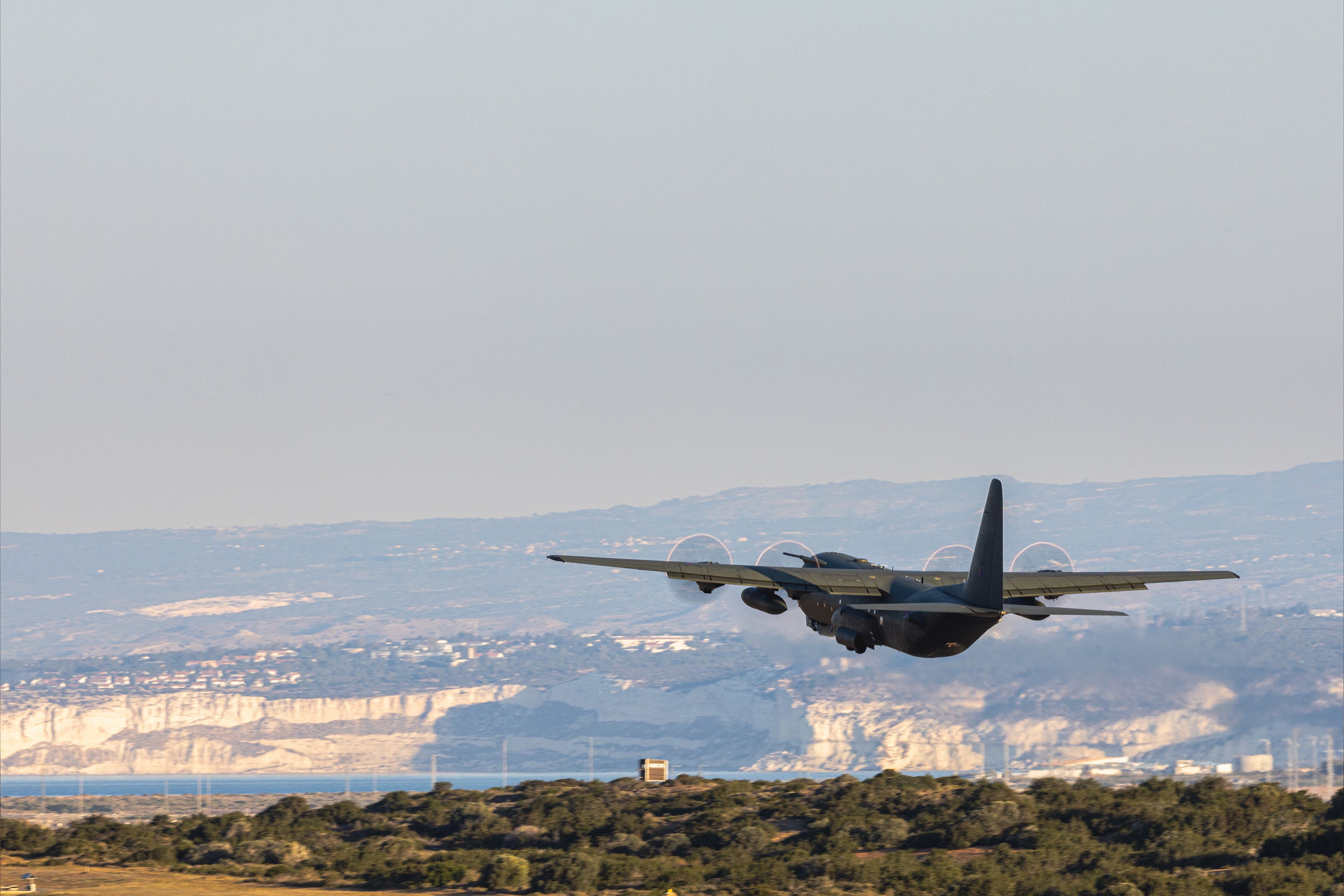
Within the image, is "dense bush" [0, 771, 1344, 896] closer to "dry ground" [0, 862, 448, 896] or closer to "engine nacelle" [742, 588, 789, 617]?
"dry ground" [0, 862, 448, 896]

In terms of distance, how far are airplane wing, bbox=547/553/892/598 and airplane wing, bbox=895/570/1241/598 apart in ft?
7.01

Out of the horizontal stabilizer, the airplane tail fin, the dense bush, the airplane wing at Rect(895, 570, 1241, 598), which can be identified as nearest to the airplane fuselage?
the horizontal stabilizer

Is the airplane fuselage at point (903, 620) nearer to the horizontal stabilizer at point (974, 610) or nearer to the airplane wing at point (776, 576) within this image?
the horizontal stabilizer at point (974, 610)

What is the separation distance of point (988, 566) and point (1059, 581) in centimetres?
990

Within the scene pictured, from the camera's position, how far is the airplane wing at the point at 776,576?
74.1 m

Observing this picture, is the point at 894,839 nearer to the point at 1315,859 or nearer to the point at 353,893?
the point at 1315,859

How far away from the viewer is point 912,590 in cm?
7375

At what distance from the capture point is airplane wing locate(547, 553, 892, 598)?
74062 millimetres

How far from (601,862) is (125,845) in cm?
3320

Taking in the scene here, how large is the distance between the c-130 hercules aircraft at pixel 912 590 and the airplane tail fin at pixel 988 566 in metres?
0.03

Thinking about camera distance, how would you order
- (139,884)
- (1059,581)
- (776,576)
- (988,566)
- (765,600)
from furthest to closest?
(139,884)
(1059,581)
(765,600)
(776,576)
(988,566)

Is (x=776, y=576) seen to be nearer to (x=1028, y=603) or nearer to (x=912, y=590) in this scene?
(x=912, y=590)

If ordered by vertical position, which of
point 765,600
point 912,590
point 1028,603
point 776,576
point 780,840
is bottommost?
point 780,840

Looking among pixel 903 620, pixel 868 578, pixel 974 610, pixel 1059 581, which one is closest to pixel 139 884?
pixel 868 578
